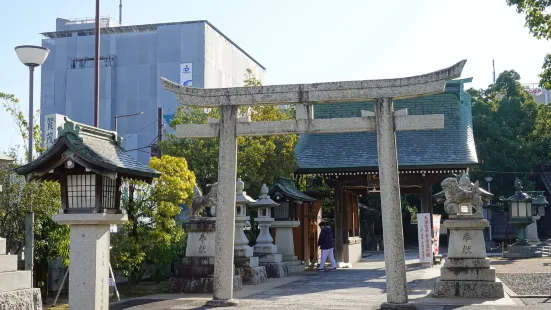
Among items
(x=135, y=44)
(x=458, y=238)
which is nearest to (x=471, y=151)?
(x=458, y=238)

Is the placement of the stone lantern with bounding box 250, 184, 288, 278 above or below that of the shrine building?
below

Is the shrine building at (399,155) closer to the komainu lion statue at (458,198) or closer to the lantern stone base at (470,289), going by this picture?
the komainu lion statue at (458,198)

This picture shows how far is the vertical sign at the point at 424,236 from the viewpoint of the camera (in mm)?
22094

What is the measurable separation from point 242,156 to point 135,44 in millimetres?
27178

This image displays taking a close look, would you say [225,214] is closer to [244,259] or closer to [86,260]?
[86,260]

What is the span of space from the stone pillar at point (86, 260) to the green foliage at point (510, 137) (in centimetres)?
3530

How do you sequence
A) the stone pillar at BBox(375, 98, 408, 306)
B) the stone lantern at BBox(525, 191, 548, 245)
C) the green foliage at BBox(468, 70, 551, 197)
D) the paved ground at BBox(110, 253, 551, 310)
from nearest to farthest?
the stone pillar at BBox(375, 98, 408, 306), the paved ground at BBox(110, 253, 551, 310), the stone lantern at BBox(525, 191, 548, 245), the green foliage at BBox(468, 70, 551, 197)

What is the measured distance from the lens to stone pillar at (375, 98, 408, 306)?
11.9m

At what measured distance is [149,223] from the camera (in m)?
16.8

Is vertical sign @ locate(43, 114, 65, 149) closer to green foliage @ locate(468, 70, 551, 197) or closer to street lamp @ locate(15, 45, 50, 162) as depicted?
street lamp @ locate(15, 45, 50, 162)

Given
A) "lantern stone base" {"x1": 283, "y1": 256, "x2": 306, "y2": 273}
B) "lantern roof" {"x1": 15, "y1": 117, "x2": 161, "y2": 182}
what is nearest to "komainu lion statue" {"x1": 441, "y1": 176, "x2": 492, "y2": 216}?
"lantern roof" {"x1": 15, "y1": 117, "x2": 161, "y2": 182}

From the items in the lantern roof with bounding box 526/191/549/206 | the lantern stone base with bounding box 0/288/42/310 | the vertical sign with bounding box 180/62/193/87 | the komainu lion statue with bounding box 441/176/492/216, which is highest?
the vertical sign with bounding box 180/62/193/87

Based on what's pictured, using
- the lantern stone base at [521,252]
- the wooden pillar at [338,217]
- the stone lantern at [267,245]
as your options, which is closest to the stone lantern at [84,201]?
the stone lantern at [267,245]

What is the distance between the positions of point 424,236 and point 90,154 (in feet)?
49.1
